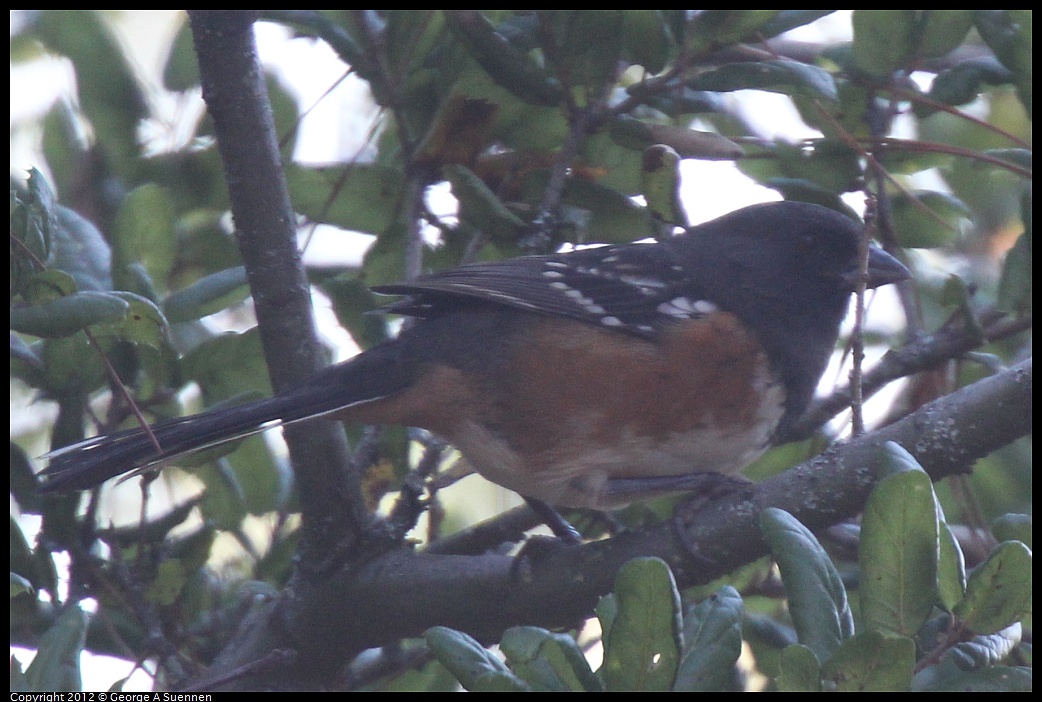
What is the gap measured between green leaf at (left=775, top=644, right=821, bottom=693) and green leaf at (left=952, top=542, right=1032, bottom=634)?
0.22 meters

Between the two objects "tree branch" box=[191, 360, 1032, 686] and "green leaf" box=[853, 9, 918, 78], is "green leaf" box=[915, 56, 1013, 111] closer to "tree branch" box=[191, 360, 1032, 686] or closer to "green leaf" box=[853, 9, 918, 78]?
"green leaf" box=[853, 9, 918, 78]

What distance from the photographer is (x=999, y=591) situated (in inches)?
46.7

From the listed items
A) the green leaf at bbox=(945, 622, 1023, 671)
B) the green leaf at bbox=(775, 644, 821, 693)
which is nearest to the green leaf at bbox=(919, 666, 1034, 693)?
the green leaf at bbox=(945, 622, 1023, 671)

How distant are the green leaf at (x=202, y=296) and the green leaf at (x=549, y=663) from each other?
100 centimetres

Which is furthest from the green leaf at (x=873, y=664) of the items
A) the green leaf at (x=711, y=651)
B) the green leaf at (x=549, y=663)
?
the green leaf at (x=549, y=663)

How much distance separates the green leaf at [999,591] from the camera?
46.1 inches

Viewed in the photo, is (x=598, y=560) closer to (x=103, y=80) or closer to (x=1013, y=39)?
(x=1013, y=39)

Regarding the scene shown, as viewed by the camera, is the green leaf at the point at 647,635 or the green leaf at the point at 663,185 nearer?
the green leaf at the point at 647,635

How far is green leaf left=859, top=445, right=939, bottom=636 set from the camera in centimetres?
119

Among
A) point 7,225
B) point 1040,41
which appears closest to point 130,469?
point 7,225

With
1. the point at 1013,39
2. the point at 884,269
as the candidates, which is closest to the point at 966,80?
the point at 1013,39

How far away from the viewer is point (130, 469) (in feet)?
6.01

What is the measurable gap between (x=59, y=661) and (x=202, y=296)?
0.71 meters

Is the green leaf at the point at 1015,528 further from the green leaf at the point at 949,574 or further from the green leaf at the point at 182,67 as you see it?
the green leaf at the point at 182,67
